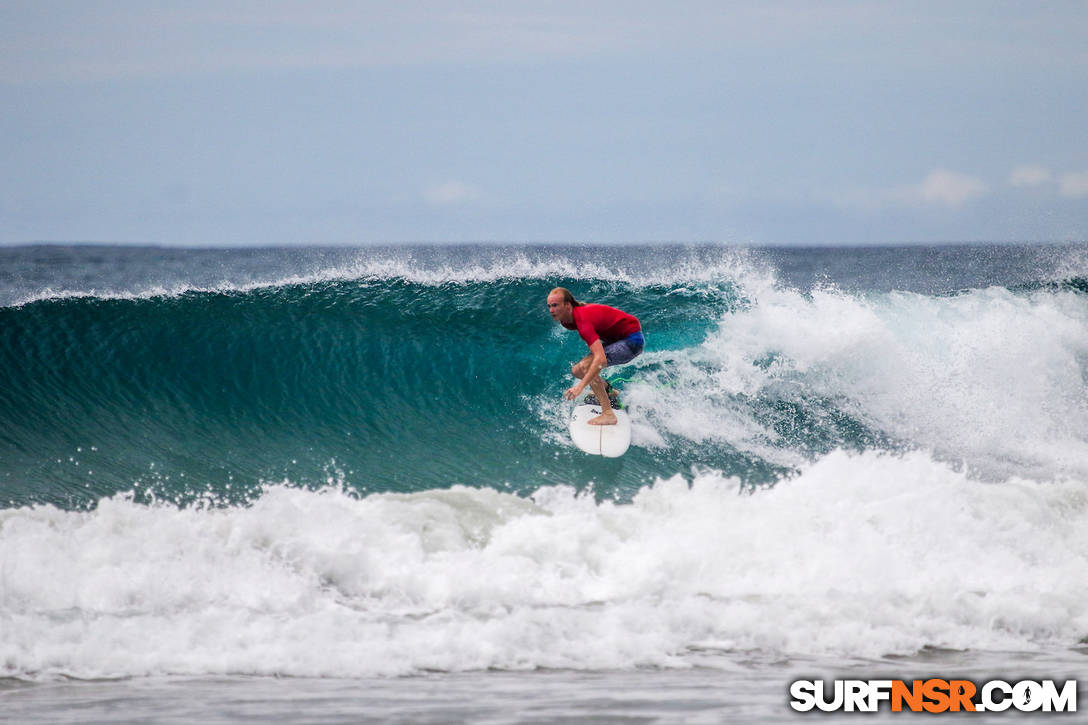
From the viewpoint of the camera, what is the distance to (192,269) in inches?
1738

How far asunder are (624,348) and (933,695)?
13.0 ft

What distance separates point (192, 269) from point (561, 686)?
43.3m

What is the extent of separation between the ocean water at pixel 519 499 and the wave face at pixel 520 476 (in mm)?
27

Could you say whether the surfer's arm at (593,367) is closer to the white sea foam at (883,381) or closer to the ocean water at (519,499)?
the ocean water at (519,499)

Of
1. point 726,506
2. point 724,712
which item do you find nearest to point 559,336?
point 726,506

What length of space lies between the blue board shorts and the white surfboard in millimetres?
604

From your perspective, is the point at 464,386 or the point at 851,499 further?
the point at 464,386

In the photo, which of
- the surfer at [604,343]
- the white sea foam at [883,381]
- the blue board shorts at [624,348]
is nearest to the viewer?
the surfer at [604,343]

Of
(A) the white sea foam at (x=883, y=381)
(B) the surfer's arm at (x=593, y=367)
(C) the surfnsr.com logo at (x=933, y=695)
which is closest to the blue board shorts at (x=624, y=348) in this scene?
(B) the surfer's arm at (x=593, y=367)

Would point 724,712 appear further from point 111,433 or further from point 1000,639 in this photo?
point 111,433

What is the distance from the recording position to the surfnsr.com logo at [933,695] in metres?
4.29

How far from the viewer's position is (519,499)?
23.8 feet

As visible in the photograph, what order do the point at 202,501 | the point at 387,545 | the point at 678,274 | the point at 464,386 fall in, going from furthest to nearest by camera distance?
the point at 678,274 → the point at 464,386 → the point at 202,501 → the point at 387,545

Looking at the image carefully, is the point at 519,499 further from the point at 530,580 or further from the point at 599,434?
the point at 530,580
